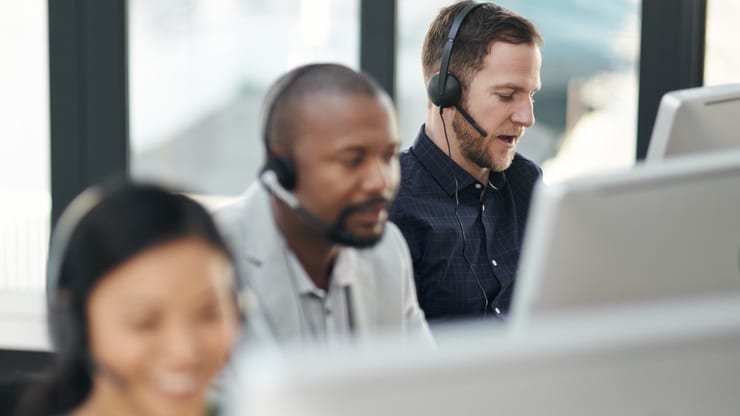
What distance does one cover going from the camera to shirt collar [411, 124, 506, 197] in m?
2.18

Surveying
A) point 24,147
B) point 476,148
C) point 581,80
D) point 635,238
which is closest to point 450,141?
point 476,148

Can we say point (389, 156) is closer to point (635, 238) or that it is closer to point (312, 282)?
point (312, 282)

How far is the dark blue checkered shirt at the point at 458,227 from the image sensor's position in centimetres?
206

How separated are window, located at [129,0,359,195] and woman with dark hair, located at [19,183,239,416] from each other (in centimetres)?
219

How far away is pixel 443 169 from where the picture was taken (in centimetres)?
219

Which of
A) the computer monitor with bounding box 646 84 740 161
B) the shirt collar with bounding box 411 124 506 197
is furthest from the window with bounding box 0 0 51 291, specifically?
the computer monitor with bounding box 646 84 740 161

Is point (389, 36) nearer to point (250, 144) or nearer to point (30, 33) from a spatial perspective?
point (250, 144)

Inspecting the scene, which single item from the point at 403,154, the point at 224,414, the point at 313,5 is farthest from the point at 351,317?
the point at 313,5

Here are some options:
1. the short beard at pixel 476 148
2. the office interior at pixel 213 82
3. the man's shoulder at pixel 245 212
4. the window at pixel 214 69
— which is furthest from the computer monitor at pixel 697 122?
the window at pixel 214 69

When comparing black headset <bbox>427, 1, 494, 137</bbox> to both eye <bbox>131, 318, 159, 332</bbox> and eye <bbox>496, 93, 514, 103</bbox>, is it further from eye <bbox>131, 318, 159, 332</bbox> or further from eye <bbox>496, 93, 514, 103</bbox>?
eye <bbox>131, 318, 159, 332</bbox>

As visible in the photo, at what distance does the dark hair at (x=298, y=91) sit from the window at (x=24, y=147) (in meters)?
2.08

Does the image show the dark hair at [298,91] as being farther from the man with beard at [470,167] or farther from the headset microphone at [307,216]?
the man with beard at [470,167]

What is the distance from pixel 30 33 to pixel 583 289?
2796 mm

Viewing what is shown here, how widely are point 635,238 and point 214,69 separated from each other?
2442 millimetres
